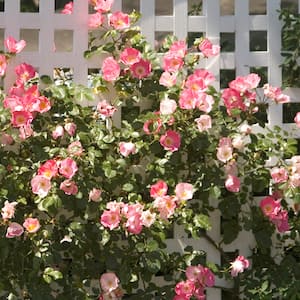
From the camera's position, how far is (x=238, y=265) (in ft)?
8.23

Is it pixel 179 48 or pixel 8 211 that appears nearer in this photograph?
pixel 8 211

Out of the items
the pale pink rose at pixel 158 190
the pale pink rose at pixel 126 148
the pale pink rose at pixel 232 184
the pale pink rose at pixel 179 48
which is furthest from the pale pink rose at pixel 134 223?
the pale pink rose at pixel 179 48

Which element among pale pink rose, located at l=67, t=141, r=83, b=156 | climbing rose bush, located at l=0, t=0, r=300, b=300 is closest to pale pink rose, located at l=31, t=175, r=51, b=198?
climbing rose bush, located at l=0, t=0, r=300, b=300

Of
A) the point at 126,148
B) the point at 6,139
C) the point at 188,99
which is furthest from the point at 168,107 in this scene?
the point at 6,139

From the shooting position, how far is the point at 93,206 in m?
2.44

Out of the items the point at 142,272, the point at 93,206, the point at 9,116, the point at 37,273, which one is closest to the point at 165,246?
the point at 142,272

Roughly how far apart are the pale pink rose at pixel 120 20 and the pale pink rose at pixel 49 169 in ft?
1.72

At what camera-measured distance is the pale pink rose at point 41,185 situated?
2.35 m

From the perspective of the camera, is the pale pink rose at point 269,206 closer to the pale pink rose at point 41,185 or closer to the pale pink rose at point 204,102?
the pale pink rose at point 204,102

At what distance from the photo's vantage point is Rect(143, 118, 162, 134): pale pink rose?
8.14 feet

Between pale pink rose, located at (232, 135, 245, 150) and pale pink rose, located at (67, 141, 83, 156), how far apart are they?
19.8 inches

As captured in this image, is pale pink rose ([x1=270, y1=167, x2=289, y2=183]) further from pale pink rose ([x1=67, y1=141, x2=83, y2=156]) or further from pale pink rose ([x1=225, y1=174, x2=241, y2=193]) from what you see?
pale pink rose ([x1=67, y1=141, x2=83, y2=156])

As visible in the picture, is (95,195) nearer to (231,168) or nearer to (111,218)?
(111,218)

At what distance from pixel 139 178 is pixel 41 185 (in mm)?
355
